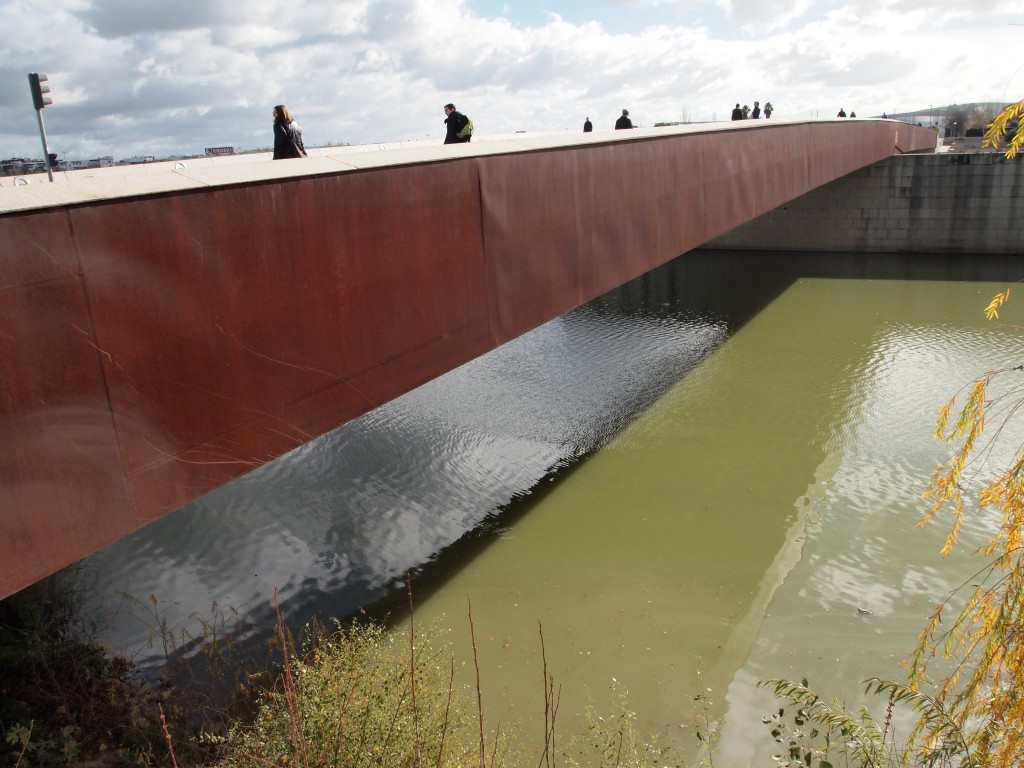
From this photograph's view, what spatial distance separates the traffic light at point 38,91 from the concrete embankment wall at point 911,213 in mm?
23849

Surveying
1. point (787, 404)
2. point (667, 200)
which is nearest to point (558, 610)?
point (667, 200)

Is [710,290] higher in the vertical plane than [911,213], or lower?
lower

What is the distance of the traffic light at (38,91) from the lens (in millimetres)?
4520

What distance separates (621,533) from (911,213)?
20.4m

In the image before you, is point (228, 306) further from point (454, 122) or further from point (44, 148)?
point (454, 122)

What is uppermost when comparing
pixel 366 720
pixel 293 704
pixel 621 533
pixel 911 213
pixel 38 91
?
pixel 38 91

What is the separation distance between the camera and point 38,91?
458 cm

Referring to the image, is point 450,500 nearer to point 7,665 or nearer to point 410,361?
point 410,361

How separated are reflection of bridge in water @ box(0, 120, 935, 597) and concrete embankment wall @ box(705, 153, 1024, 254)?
65.2ft

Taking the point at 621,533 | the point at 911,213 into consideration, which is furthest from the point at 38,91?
the point at 911,213

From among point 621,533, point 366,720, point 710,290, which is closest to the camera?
point 366,720

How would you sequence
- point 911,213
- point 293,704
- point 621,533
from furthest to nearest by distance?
point 911,213, point 621,533, point 293,704

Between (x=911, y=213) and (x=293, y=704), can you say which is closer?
(x=293, y=704)

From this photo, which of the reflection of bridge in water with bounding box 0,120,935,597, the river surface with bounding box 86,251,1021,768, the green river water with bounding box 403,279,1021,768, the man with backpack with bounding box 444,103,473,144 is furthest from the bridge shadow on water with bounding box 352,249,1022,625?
the man with backpack with bounding box 444,103,473,144
